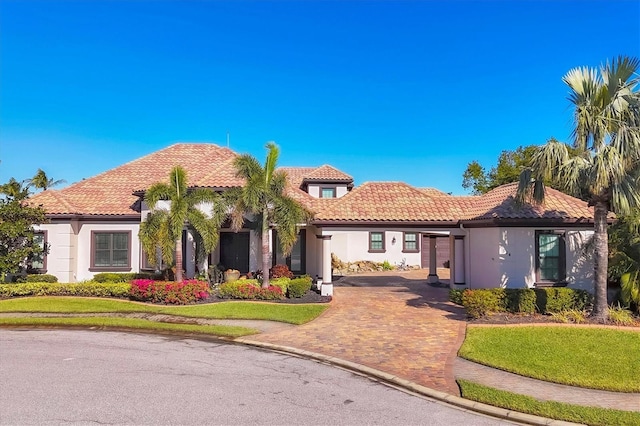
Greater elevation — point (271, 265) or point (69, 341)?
point (271, 265)

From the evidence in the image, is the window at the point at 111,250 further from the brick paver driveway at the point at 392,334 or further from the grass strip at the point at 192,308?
the brick paver driveway at the point at 392,334

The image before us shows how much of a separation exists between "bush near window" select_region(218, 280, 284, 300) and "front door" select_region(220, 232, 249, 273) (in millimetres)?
3682

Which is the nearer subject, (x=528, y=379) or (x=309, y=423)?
(x=309, y=423)

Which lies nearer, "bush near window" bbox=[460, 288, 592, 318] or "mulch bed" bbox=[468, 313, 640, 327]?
"mulch bed" bbox=[468, 313, 640, 327]

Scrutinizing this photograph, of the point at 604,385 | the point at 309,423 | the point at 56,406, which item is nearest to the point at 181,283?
the point at 56,406

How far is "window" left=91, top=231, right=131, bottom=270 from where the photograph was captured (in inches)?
821

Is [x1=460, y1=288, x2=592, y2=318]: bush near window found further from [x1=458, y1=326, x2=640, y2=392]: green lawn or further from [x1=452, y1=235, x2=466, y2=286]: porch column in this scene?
[x1=452, y1=235, x2=466, y2=286]: porch column

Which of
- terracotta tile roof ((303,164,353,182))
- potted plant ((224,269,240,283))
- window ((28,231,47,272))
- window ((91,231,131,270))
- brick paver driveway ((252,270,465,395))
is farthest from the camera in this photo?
terracotta tile roof ((303,164,353,182))

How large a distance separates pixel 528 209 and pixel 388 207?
5.92 m

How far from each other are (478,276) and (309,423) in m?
13.1

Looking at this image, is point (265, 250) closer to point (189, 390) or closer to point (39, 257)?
point (189, 390)

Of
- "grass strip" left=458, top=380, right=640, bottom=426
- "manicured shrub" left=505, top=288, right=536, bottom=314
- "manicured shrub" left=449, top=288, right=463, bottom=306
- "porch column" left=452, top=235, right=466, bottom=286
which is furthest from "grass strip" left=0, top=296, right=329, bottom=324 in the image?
"grass strip" left=458, top=380, right=640, bottom=426

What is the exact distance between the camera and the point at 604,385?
7.65 metres

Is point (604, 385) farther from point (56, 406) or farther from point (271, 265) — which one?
point (271, 265)
